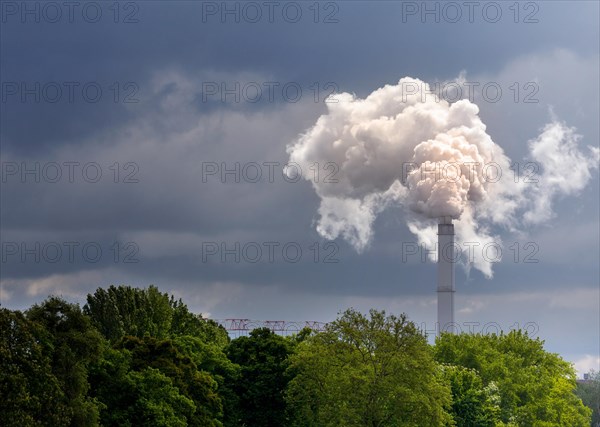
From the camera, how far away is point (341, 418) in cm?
10212

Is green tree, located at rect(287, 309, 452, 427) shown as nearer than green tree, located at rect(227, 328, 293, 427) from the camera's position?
Yes

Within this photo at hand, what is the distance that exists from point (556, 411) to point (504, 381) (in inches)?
394

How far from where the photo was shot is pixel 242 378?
11556 cm

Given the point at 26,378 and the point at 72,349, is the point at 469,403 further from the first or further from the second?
the point at 26,378

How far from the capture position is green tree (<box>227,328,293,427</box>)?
4478 inches

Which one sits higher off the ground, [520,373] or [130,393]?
[520,373]

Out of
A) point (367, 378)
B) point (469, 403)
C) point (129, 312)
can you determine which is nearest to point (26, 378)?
point (367, 378)

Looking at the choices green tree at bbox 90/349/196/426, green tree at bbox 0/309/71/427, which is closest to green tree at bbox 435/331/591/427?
green tree at bbox 90/349/196/426

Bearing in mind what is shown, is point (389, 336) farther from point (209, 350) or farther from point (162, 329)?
point (162, 329)

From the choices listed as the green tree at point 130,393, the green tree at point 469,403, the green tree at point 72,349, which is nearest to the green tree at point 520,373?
the green tree at point 469,403

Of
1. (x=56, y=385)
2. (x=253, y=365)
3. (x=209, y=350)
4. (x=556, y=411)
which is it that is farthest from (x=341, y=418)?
(x=556, y=411)

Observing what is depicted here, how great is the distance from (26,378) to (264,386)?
41447 mm

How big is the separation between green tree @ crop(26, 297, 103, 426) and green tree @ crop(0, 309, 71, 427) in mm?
1185

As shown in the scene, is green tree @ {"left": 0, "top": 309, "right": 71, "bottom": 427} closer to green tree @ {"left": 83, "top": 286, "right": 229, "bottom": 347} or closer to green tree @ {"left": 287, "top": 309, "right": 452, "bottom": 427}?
green tree @ {"left": 287, "top": 309, "right": 452, "bottom": 427}
